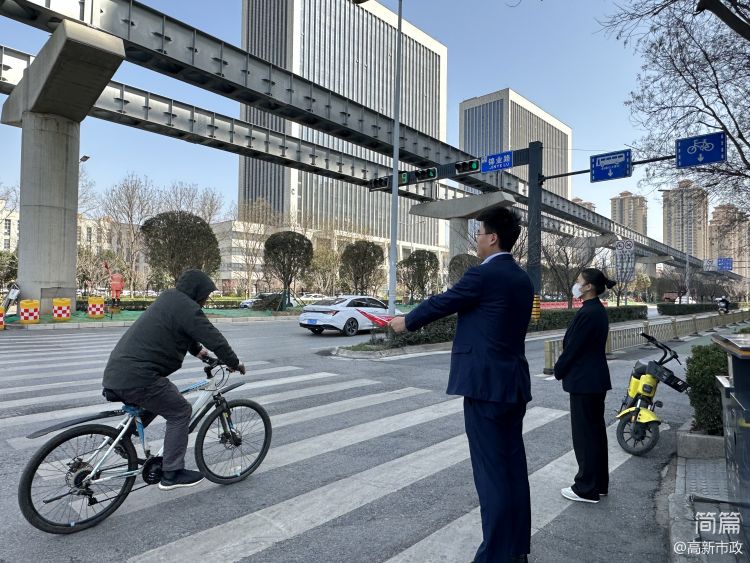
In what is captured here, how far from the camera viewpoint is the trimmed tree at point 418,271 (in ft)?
134

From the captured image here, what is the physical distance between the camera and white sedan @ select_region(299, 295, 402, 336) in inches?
696

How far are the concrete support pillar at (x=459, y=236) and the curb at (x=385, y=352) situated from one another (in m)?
18.9

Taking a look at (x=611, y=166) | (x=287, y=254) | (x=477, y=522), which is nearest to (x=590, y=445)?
(x=477, y=522)

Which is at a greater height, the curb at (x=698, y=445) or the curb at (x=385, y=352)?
the curb at (x=698, y=445)

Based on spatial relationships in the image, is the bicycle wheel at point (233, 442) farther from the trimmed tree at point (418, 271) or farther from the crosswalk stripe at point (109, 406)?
the trimmed tree at point (418, 271)

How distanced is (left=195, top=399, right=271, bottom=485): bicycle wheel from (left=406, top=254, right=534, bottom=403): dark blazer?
7.35ft

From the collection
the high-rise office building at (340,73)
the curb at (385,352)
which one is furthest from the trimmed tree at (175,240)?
the high-rise office building at (340,73)

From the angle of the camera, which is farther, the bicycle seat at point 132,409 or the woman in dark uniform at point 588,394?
the woman in dark uniform at point 588,394

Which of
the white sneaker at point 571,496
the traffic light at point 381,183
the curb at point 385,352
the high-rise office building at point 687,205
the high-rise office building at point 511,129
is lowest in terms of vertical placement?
the curb at point 385,352

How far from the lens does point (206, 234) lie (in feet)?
84.7

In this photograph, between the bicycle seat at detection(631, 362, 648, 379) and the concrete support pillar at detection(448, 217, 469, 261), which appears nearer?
the bicycle seat at detection(631, 362, 648, 379)

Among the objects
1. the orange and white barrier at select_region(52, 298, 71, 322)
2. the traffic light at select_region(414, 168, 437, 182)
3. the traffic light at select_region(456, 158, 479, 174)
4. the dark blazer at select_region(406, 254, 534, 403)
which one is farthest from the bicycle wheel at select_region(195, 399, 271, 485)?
the orange and white barrier at select_region(52, 298, 71, 322)

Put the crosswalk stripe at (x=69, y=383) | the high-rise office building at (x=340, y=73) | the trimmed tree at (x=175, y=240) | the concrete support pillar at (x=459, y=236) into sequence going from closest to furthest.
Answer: the crosswalk stripe at (x=69, y=383)
the trimmed tree at (x=175, y=240)
the concrete support pillar at (x=459, y=236)
the high-rise office building at (x=340, y=73)

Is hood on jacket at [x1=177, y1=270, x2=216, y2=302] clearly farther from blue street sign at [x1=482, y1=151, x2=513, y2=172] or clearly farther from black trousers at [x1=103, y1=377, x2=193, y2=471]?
blue street sign at [x1=482, y1=151, x2=513, y2=172]
